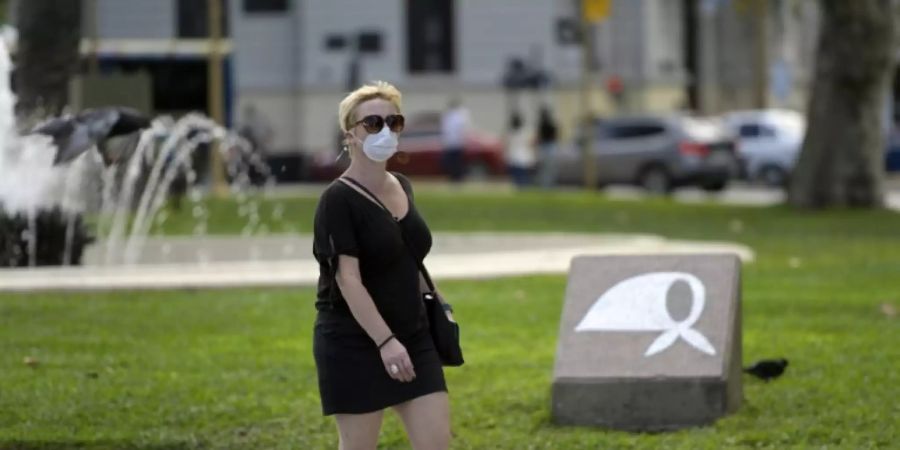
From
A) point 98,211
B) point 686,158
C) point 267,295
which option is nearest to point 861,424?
point 267,295

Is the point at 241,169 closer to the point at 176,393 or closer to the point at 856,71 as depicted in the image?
the point at 856,71

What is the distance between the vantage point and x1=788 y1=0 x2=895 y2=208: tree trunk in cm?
2817

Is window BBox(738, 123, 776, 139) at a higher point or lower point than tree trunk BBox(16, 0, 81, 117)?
lower

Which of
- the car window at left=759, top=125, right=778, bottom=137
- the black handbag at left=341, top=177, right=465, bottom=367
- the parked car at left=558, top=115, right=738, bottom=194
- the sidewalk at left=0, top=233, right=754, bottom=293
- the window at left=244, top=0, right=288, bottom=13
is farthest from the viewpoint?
the window at left=244, top=0, right=288, bottom=13

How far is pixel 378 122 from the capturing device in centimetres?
699

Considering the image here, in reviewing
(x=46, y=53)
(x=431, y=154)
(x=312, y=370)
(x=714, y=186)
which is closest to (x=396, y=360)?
(x=312, y=370)

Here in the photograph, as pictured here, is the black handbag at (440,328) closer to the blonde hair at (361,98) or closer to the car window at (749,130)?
the blonde hair at (361,98)

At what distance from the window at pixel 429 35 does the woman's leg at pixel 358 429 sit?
1925 inches

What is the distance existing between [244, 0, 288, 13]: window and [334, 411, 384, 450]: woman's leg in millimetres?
48975

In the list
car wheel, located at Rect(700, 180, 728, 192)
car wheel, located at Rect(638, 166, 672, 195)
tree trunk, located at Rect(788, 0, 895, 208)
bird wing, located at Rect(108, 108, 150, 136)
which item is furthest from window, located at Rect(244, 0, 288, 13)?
bird wing, located at Rect(108, 108, 150, 136)

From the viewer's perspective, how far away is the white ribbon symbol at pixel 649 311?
9.91m

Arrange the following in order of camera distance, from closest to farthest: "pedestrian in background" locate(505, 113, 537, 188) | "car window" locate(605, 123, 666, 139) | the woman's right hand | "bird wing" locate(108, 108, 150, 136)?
1. the woman's right hand
2. "bird wing" locate(108, 108, 150, 136)
3. "pedestrian in background" locate(505, 113, 537, 188)
4. "car window" locate(605, 123, 666, 139)

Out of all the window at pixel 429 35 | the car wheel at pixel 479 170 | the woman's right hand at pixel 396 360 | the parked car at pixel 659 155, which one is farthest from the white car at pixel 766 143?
the woman's right hand at pixel 396 360

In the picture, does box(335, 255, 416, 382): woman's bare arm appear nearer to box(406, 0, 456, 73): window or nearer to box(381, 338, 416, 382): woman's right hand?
box(381, 338, 416, 382): woman's right hand
